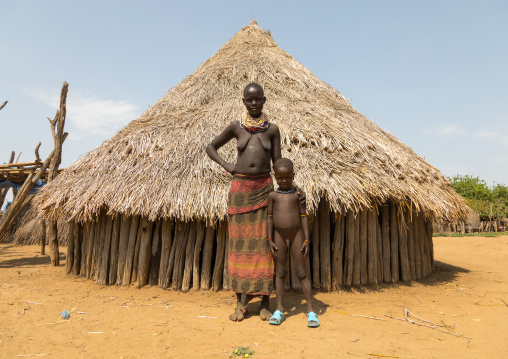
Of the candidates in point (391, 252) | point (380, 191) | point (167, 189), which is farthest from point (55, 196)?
point (391, 252)

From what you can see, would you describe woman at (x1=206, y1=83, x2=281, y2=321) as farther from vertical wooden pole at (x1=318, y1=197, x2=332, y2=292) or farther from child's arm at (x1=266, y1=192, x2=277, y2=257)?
vertical wooden pole at (x1=318, y1=197, x2=332, y2=292)

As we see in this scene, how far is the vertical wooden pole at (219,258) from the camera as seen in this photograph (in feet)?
15.0

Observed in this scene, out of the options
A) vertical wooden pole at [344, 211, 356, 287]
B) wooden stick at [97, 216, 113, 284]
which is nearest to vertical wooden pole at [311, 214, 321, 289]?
vertical wooden pole at [344, 211, 356, 287]

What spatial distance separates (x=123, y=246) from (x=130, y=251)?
0.16 meters

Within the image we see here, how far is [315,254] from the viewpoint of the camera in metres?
4.73

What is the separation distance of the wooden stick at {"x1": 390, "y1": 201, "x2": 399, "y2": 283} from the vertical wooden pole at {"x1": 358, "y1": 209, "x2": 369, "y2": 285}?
556 millimetres

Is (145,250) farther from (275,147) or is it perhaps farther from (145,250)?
(275,147)

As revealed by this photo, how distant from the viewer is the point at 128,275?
4.98 meters

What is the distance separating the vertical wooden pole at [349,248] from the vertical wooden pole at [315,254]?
1.39 feet

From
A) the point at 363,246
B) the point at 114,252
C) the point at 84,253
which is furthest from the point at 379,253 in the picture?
the point at 84,253

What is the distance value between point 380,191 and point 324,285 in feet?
4.84

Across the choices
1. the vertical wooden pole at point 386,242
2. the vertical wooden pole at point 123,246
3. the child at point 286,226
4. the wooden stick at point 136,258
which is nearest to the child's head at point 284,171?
the child at point 286,226

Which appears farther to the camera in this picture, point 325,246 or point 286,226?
point 325,246

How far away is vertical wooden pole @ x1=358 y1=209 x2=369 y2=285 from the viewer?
4.86 m
